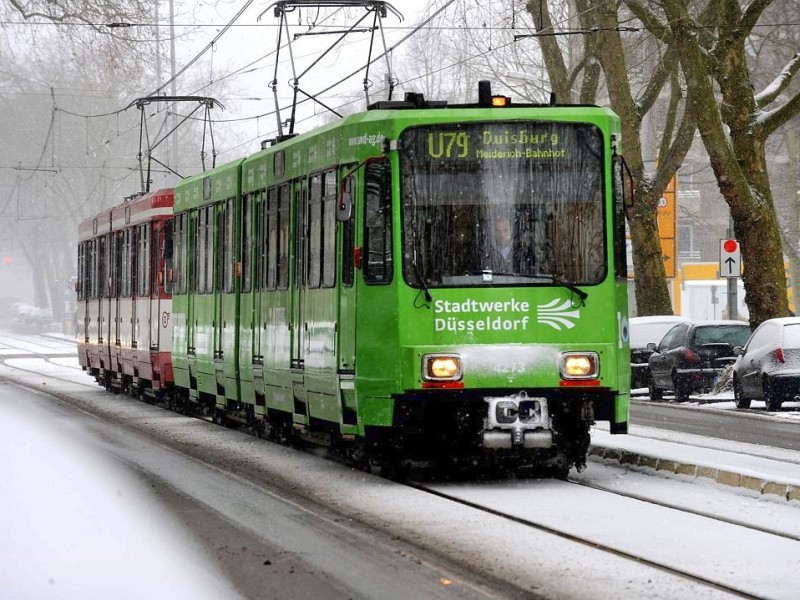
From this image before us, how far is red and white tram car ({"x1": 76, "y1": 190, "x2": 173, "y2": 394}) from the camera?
25.1m

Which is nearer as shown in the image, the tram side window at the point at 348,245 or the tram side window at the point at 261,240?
the tram side window at the point at 348,245

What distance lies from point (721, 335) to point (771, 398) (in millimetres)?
4482

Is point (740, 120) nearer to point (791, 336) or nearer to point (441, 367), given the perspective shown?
point (791, 336)

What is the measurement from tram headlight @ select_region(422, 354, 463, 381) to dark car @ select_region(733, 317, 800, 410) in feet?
44.3

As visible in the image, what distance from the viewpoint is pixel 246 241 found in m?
18.7

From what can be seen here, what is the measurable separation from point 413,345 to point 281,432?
18.6ft

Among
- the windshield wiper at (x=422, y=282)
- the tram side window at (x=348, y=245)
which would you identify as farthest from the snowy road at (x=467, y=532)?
the tram side window at (x=348, y=245)

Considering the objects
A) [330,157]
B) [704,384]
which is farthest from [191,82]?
[330,157]

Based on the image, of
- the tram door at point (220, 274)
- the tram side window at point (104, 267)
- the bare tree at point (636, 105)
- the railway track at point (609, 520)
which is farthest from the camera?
the bare tree at point (636, 105)

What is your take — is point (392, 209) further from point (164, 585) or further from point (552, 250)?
point (164, 585)

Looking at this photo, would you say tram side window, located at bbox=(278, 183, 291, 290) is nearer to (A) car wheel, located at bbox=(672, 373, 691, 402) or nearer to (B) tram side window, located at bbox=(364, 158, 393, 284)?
(B) tram side window, located at bbox=(364, 158, 393, 284)

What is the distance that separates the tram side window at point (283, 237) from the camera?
16.7m

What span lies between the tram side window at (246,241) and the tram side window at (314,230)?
278cm

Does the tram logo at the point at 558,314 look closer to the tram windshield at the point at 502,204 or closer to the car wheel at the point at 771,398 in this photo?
the tram windshield at the point at 502,204
